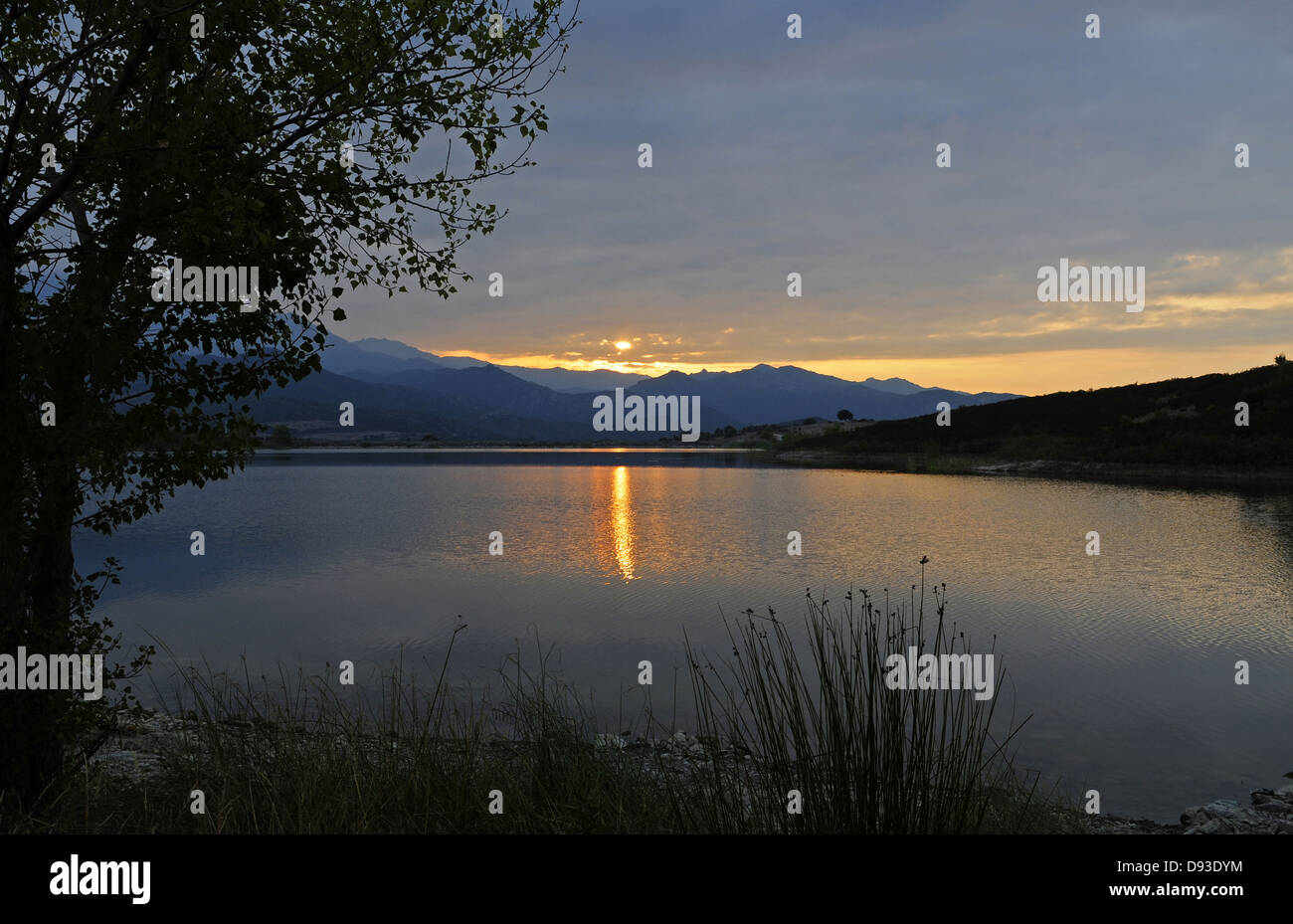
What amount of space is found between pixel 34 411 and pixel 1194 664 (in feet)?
64.6

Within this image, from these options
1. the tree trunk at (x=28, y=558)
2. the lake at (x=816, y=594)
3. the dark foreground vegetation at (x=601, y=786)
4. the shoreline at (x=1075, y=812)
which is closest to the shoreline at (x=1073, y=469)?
the lake at (x=816, y=594)

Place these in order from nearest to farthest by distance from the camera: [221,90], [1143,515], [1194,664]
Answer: [221,90] → [1194,664] → [1143,515]

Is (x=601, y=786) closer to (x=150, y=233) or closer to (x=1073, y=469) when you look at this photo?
(x=150, y=233)

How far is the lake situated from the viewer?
1271 centimetres

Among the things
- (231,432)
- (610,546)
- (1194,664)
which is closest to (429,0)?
(231,432)

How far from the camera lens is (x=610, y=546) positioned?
3394 centimetres

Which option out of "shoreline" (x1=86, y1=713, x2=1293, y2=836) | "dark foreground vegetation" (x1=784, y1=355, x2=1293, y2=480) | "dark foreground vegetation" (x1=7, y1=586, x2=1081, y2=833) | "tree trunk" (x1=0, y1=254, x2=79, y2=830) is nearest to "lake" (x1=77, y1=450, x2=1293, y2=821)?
"shoreline" (x1=86, y1=713, x2=1293, y2=836)

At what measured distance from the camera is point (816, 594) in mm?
21844

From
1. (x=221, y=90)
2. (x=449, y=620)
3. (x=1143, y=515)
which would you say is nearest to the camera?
(x=221, y=90)

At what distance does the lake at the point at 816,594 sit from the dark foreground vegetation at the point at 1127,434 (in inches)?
890

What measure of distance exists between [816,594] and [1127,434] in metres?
74.2

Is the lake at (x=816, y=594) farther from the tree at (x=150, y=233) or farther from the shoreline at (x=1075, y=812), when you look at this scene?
the tree at (x=150, y=233)

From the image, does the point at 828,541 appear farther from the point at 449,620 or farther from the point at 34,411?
the point at 34,411

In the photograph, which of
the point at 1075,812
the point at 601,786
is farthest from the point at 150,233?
the point at 1075,812
